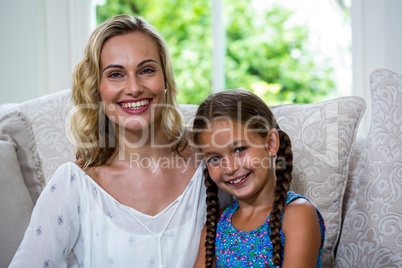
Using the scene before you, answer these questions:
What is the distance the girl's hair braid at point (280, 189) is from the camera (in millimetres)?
1426

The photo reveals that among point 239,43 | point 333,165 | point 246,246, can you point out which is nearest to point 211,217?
point 246,246

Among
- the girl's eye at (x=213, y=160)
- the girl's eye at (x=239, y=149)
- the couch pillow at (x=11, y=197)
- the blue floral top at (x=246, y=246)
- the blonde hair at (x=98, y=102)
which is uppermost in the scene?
the blonde hair at (x=98, y=102)

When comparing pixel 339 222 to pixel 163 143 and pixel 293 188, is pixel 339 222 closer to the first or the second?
pixel 293 188

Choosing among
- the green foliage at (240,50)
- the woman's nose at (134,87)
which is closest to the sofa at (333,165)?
the woman's nose at (134,87)

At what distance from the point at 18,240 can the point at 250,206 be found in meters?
0.86

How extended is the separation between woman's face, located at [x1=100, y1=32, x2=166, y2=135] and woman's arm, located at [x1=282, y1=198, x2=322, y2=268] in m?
0.59

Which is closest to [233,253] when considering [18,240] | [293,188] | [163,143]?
[293,188]

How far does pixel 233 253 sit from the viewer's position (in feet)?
5.06

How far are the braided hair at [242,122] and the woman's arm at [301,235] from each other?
0.11ft

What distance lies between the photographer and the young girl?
144 centimetres

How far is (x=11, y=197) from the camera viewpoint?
1700 mm

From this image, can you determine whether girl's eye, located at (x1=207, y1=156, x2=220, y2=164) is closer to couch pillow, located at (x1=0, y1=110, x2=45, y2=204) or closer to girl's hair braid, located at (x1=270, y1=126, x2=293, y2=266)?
girl's hair braid, located at (x1=270, y1=126, x2=293, y2=266)

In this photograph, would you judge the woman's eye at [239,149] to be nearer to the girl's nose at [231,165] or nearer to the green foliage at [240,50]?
the girl's nose at [231,165]

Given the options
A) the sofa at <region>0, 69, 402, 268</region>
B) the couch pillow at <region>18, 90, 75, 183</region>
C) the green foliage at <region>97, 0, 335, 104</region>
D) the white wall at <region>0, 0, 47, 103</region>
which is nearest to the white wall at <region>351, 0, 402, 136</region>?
the sofa at <region>0, 69, 402, 268</region>
